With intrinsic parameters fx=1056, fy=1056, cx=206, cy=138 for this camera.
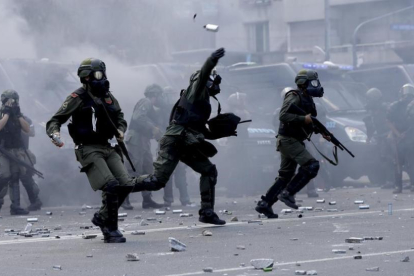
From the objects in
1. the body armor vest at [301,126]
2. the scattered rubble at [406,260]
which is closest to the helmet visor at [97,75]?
the body armor vest at [301,126]

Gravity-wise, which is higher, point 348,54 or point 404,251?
point 348,54

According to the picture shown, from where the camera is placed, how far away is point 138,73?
1861 centimetres

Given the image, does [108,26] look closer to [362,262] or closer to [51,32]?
[51,32]

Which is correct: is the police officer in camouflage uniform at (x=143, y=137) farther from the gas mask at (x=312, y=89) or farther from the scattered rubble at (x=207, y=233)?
the scattered rubble at (x=207, y=233)

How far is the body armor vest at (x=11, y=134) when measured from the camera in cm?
1354

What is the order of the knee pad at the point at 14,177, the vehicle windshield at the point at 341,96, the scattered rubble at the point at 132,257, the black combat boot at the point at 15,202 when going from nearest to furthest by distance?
the scattered rubble at the point at 132,257 → the black combat boot at the point at 15,202 → the knee pad at the point at 14,177 → the vehicle windshield at the point at 341,96

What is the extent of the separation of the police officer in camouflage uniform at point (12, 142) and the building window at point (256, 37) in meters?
36.0

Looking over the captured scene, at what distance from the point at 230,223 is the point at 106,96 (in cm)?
244

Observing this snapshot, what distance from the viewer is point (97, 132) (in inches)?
364

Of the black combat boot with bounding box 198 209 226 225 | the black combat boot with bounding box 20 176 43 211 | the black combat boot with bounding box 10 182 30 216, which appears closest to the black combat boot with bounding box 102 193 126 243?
the black combat boot with bounding box 198 209 226 225

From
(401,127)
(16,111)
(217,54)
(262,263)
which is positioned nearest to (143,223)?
(217,54)

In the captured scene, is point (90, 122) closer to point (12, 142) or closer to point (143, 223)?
point (143, 223)

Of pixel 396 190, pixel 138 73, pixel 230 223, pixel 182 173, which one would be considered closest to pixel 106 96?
pixel 230 223

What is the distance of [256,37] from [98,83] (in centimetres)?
4094
